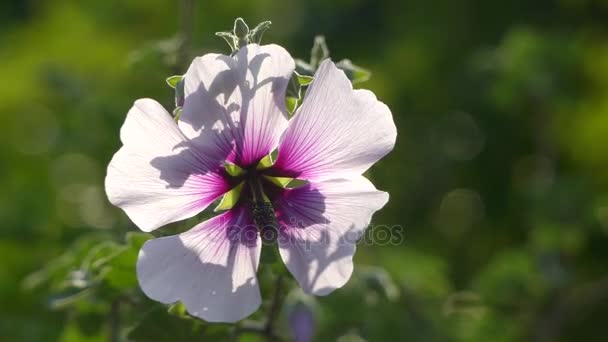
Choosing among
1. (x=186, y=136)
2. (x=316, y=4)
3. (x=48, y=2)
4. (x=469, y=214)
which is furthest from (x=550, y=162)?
(x=48, y=2)

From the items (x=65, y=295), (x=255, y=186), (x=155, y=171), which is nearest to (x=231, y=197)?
(x=255, y=186)

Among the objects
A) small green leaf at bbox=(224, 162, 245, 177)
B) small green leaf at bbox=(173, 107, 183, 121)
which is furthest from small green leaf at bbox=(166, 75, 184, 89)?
small green leaf at bbox=(224, 162, 245, 177)

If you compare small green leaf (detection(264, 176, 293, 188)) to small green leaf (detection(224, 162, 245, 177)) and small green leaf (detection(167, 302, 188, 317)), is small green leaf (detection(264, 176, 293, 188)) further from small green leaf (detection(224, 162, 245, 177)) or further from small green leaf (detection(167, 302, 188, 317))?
small green leaf (detection(167, 302, 188, 317))

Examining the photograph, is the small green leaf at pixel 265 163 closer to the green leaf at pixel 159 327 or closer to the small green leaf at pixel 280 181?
the small green leaf at pixel 280 181

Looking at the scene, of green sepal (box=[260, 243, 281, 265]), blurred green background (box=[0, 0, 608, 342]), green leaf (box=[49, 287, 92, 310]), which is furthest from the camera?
blurred green background (box=[0, 0, 608, 342])

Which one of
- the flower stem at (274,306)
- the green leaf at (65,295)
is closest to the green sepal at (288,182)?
the flower stem at (274,306)

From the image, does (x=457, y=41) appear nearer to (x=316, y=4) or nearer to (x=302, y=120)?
(x=316, y=4)

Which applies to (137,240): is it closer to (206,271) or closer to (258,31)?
(206,271)
